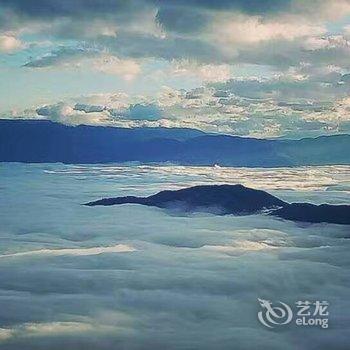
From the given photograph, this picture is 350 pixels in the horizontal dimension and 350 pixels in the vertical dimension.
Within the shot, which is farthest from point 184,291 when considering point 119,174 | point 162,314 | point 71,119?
point 71,119

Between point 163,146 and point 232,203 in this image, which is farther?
point 163,146

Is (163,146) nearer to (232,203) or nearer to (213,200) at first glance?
(213,200)

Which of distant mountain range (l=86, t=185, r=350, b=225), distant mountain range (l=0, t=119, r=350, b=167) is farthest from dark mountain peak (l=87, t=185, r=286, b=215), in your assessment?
distant mountain range (l=0, t=119, r=350, b=167)

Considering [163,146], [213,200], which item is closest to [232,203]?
[213,200]

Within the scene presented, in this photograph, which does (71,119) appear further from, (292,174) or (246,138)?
(292,174)

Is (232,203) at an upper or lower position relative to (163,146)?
lower

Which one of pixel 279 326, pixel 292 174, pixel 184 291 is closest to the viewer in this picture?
pixel 279 326

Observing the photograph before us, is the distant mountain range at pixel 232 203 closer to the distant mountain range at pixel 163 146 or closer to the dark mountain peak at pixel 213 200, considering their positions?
the dark mountain peak at pixel 213 200
